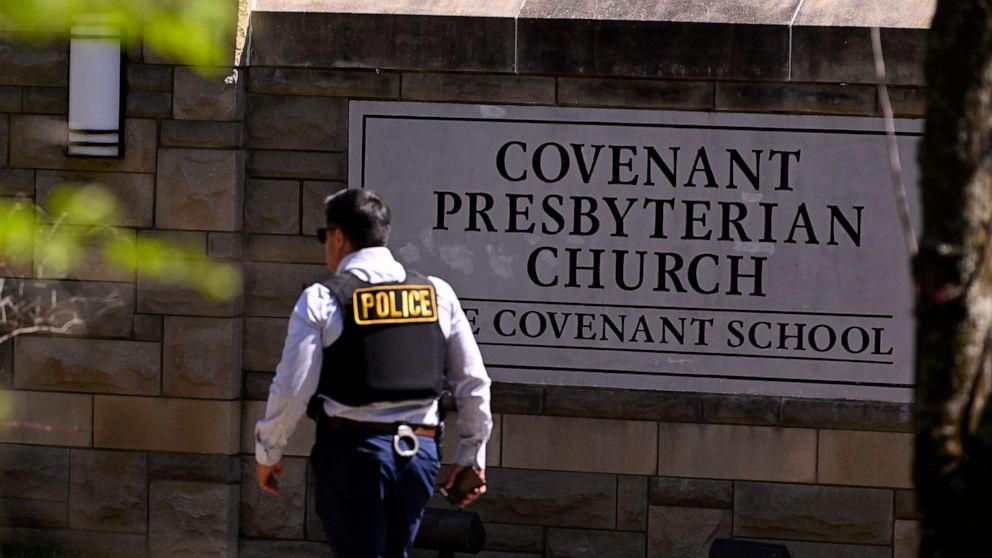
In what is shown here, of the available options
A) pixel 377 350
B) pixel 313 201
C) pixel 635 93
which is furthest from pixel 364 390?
pixel 635 93

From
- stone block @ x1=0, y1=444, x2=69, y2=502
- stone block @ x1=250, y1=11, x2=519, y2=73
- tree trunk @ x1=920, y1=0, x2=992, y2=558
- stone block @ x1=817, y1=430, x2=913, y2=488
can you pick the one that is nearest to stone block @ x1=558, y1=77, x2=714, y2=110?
stone block @ x1=250, y1=11, x2=519, y2=73

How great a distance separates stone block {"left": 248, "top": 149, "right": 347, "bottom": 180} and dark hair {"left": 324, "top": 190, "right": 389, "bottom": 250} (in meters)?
2.39

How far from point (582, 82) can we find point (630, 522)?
2.19m

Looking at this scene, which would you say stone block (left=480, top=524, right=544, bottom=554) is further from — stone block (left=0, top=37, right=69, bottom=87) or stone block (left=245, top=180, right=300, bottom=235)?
stone block (left=0, top=37, right=69, bottom=87)

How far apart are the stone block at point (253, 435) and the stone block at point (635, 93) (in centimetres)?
209

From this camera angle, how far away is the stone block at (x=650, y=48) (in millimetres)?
7441

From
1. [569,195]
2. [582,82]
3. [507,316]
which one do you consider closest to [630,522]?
[507,316]

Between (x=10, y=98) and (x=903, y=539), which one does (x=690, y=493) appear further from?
(x=10, y=98)

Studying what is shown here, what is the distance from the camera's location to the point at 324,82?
7.71 metres

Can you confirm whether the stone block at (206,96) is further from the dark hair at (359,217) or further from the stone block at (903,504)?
the stone block at (903,504)

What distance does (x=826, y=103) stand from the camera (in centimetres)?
746

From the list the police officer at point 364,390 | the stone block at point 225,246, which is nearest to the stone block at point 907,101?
the police officer at point 364,390

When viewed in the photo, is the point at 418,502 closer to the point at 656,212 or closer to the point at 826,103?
the point at 656,212

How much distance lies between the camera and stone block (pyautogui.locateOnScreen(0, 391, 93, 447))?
7.85 meters
